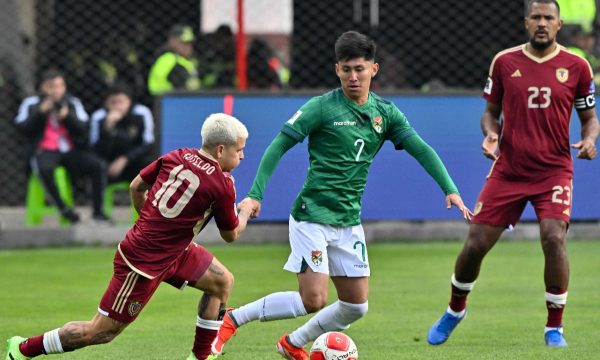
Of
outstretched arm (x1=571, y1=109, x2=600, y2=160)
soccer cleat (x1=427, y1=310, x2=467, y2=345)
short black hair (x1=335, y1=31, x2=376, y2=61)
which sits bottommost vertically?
soccer cleat (x1=427, y1=310, x2=467, y2=345)

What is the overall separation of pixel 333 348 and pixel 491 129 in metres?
2.08

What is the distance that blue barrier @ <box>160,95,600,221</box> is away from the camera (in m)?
14.1

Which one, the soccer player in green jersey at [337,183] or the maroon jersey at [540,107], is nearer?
the soccer player in green jersey at [337,183]

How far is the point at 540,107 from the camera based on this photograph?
8.52 meters

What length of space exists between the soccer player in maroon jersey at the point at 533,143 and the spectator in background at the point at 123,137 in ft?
23.3

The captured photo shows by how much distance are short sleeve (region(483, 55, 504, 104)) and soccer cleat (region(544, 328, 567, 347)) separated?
154 cm

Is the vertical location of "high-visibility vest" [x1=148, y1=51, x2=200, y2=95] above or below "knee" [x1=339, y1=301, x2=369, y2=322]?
below

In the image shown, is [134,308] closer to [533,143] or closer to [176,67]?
[533,143]

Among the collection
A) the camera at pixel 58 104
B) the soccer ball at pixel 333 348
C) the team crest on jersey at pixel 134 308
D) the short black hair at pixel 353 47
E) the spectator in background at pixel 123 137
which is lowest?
the spectator in background at pixel 123 137

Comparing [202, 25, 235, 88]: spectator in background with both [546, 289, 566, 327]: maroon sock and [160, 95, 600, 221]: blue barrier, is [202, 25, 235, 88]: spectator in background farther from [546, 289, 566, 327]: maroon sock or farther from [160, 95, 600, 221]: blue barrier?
[546, 289, 566, 327]: maroon sock

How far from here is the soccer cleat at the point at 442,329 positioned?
8.44 m

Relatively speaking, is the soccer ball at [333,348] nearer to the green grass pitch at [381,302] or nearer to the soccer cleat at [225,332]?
the green grass pitch at [381,302]

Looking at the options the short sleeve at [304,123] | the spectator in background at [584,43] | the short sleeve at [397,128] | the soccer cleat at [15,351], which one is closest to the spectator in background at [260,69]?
the spectator in background at [584,43]

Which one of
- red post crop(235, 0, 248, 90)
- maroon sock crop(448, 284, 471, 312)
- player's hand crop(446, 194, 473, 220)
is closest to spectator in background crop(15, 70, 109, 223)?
red post crop(235, 0, 248, 90)
